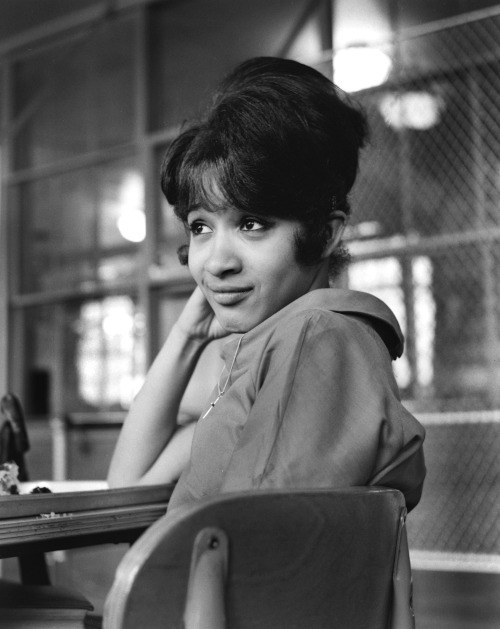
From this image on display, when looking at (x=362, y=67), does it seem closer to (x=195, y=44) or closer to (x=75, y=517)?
(x=195, y=44)

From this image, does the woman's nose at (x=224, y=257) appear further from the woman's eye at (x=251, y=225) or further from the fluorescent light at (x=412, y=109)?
the fluorescent light at (x=412, y=109)

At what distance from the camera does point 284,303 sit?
1130 mm

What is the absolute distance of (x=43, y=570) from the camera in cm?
163

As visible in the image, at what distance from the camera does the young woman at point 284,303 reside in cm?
88

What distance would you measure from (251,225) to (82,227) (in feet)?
16.3

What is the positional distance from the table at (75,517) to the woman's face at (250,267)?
0.31 metres

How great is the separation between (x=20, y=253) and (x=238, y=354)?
17.7ft

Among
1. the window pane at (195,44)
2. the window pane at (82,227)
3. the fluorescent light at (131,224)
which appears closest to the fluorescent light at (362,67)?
the window pane at (195,44)

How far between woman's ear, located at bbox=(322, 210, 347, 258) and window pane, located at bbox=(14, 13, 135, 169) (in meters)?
4.60

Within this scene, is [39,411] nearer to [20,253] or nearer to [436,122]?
Answer: [20,253]

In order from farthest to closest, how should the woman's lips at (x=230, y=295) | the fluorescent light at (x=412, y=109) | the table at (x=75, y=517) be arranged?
1. the fluorescent light at (x=412, y=109)
2. the woman's lips at (x=230, y=295)
3. the table at (x=75, y=517)

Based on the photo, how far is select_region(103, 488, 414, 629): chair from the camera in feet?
2.14

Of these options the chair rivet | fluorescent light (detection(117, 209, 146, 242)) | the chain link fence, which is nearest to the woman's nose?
the chair rivet

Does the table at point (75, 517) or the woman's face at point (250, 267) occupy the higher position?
the woman's face at point (250, 267)
